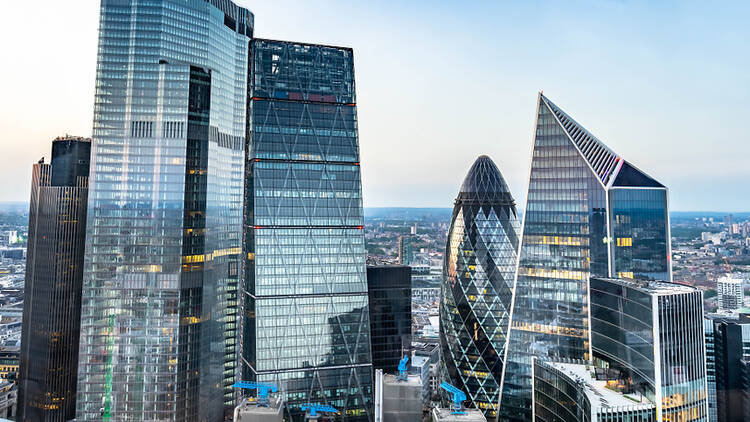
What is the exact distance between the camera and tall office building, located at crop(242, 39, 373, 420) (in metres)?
108

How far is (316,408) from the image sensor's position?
10056 centimetres

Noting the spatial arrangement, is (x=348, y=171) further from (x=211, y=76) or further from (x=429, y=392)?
(x=429, y=392)

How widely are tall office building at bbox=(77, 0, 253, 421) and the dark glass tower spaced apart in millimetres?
43649

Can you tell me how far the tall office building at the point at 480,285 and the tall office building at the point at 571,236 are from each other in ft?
100

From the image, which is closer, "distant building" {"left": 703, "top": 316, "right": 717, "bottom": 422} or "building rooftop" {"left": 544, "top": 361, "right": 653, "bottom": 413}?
"building rooftop" {"left": 544, "top": 361, "right": 653, "bottom": 413}

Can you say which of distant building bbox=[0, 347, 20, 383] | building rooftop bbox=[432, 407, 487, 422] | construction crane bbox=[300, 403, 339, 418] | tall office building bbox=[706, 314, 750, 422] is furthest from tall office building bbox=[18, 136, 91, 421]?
tall office building bbox=[706, 314, 750, 422]

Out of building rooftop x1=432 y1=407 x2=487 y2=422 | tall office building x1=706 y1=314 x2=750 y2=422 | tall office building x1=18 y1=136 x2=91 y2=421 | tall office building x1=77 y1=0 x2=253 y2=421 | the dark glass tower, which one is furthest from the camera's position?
tall office building x1=18 y1=136 x2=91 y2=421

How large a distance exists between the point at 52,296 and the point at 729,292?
218m

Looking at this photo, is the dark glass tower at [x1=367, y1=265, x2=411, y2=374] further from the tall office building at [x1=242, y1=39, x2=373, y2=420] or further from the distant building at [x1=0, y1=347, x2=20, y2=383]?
the distant building at [x1=0, y1=347, x2=20, y2=383]

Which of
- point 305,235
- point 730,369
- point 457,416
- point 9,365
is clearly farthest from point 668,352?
point 9,365

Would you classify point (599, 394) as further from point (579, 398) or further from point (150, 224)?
point (150, 224)

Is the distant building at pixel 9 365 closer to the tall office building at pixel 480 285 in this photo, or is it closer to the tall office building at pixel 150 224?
the tall office building at pixel 150 224

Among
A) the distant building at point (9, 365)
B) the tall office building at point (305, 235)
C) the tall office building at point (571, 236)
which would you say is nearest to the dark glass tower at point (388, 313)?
the tall office building at point (305, 235)

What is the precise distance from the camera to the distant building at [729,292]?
163 meters
